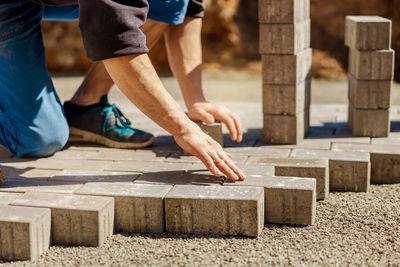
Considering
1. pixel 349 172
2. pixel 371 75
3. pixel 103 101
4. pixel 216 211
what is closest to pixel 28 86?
pixel 103 101

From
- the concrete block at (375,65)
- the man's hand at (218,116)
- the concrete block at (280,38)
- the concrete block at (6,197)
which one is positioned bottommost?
the concrete block at (6,197)

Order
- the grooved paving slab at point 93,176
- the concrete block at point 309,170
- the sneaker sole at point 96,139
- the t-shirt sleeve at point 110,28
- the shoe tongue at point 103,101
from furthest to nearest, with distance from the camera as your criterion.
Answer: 1. the shoe tongue at point 103,101
2. the sneaker sole at point 96,139
3. the concrete block at point 309,170
4. the grooved paving slab at point 93,176
5. the t-shirt sleeve at point 110,28

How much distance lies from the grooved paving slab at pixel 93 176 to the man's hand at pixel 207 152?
13.3 inches

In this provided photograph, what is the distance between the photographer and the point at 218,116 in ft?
9.16

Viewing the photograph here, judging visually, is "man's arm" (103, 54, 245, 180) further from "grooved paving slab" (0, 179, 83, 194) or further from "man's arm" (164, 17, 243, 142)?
"man's arm" (164, 17, 243, 142)

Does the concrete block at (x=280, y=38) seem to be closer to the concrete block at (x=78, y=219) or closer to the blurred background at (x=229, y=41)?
the concrete block at (x=78, y=219)

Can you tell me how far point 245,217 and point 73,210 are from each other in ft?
2.20

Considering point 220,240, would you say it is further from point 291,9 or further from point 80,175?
point 291,9

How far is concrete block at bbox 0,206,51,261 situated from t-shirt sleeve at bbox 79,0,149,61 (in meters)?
0.67

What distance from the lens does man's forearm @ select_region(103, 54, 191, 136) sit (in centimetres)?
216

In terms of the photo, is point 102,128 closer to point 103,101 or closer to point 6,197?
point 103,101

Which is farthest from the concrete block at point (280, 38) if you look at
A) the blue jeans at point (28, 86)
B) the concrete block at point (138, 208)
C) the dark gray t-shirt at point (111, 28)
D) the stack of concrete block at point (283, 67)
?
the concrete block at point (138, 208)

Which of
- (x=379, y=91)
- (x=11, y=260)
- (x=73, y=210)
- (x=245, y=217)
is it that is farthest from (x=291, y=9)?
(x=11, y=260)

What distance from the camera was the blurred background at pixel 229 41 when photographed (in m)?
7.86
